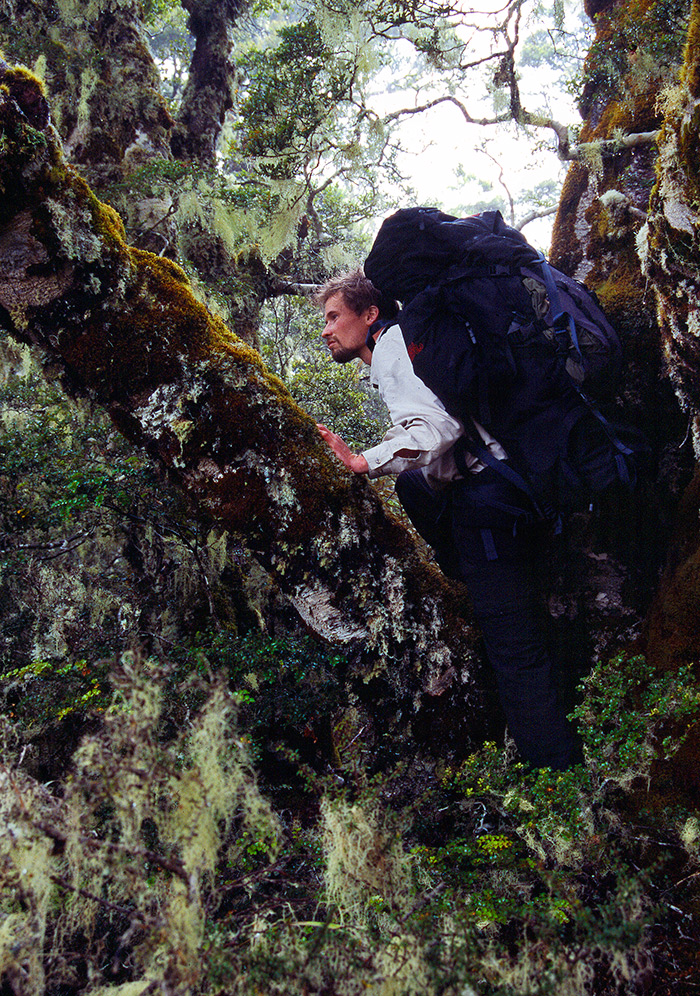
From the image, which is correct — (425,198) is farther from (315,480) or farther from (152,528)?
(315,480)

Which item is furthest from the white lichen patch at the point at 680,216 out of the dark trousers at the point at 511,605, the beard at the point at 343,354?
the beard at the point at 343,354

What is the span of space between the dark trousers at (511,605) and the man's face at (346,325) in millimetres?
891

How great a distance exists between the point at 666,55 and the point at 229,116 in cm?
593

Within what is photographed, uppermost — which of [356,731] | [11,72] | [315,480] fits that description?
[11,72]

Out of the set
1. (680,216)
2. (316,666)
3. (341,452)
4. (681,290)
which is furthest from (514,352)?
(316,666)

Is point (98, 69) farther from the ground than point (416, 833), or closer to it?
farther from the ground

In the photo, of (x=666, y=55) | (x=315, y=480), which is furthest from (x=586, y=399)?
(x=666, y=55)

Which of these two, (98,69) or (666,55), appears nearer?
(666,55)

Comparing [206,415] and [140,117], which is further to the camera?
[140,117]

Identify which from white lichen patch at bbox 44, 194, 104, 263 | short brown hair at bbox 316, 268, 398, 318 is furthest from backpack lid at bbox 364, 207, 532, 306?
white lichen patch at bbox 44, 194, 104, 263

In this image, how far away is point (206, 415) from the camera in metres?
2.43

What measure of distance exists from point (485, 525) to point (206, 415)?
1265mm

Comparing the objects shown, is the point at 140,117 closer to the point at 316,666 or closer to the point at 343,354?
the point at 343,354

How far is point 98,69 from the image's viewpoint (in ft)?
18.1
